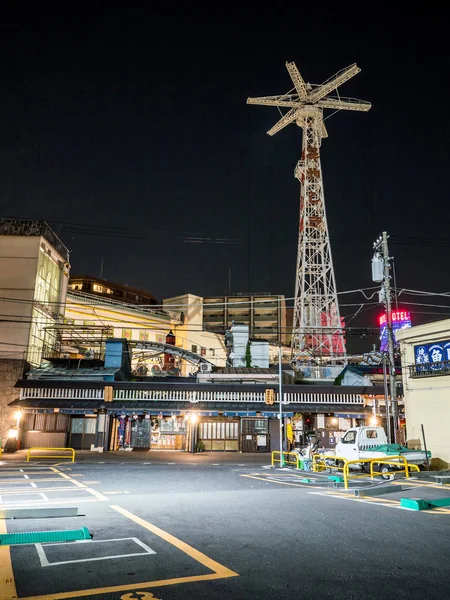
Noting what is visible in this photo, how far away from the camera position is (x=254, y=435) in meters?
31.7

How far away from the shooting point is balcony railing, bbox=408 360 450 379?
69.7 ft

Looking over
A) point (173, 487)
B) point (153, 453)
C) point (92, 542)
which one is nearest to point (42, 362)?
point (153, 453)

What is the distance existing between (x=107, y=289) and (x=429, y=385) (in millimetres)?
55365

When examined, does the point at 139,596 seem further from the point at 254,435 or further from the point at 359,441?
the point at 254,435

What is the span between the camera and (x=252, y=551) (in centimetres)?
663

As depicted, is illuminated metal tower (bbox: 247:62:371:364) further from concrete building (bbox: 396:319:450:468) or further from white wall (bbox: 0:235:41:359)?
white wall (bbox: 0:235:41:359)

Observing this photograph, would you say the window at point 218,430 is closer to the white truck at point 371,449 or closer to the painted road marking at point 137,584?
the white truck at point 371,449

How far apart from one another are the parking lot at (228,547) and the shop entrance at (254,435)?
18.3m

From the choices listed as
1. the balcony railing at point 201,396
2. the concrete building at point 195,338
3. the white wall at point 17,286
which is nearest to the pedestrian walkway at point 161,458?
the balcony railing at point 201,396

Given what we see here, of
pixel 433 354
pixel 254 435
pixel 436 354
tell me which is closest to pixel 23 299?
Answer: pixel 254 435

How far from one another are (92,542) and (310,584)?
12.0ft

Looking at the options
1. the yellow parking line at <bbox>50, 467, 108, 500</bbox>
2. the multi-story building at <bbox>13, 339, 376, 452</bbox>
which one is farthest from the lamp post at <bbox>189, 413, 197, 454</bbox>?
the yellow parking line at <bbox>50, 467, 108, 500</bbox>

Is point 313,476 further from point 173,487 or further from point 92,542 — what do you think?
point 92,542

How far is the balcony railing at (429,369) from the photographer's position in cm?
2125
